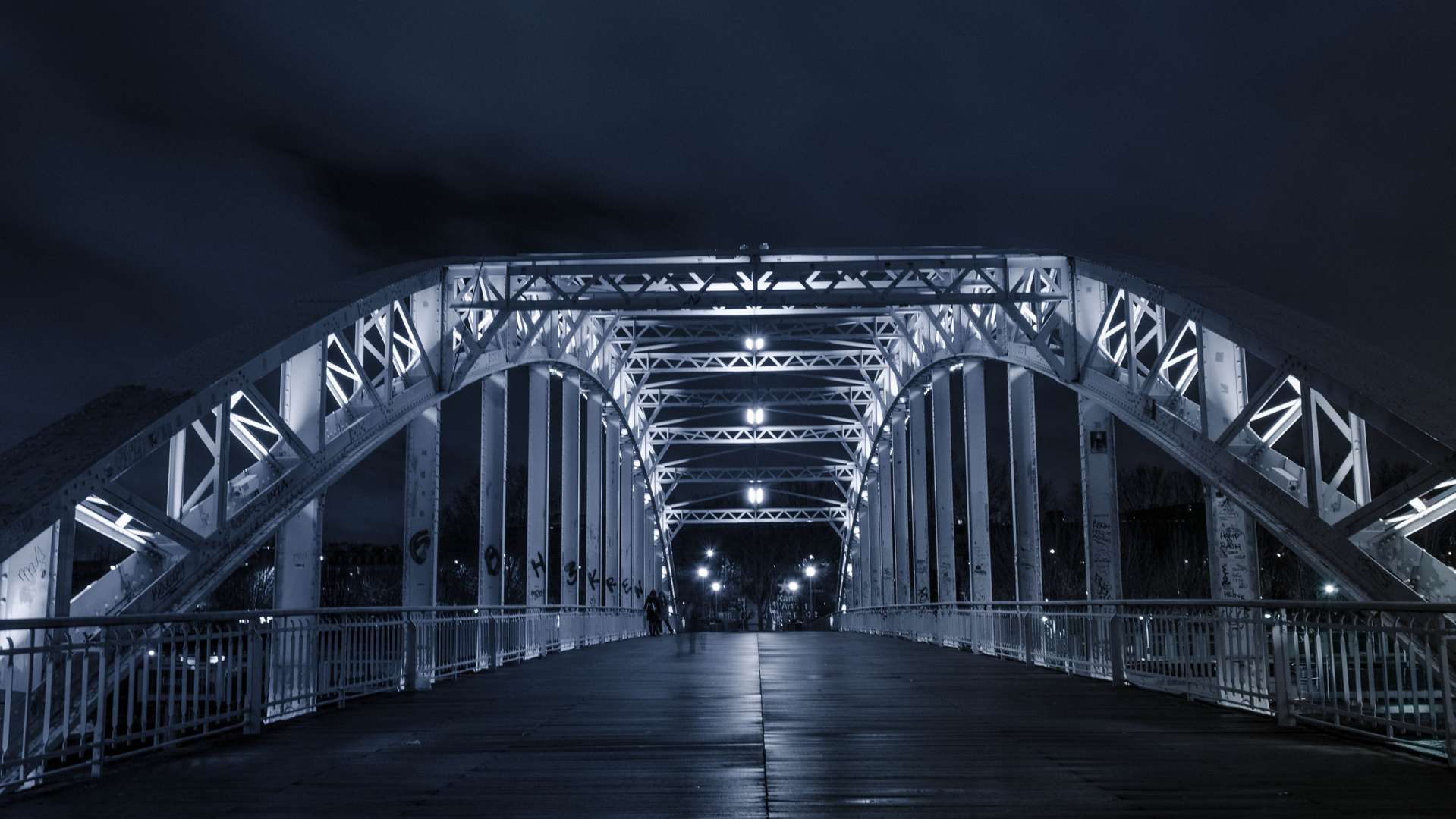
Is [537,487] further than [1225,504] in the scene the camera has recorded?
Yes

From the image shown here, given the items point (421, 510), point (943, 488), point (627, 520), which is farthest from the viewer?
point (627, 520)

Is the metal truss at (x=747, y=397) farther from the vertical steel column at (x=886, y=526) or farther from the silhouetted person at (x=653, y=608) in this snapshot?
the silhouetted person at (x=653, y=608)

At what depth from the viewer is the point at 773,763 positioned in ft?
23.1

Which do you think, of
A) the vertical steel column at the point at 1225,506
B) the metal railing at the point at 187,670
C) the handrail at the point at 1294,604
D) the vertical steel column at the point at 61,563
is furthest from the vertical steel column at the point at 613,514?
the vertical steel column at the point at 61,563

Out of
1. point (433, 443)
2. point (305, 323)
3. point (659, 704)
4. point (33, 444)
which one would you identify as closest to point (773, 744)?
point (659, 704)

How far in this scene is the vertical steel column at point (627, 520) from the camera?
114ft

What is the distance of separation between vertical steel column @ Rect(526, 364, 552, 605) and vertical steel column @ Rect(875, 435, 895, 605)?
1311cm

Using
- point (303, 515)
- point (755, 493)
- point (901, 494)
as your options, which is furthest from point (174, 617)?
point (755, 493)

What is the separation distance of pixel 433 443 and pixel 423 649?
4.38 m

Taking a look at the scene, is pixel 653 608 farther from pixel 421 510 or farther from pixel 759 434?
A: pixel 421 510

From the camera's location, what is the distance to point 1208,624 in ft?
33.2

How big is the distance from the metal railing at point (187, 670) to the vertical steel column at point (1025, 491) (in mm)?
8793

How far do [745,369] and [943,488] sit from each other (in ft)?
35.7

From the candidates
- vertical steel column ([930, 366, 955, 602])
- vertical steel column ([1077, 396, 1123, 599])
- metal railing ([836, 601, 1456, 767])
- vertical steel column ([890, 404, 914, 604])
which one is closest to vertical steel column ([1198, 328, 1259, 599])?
metal railing ([836, 601, 1456, 767])
